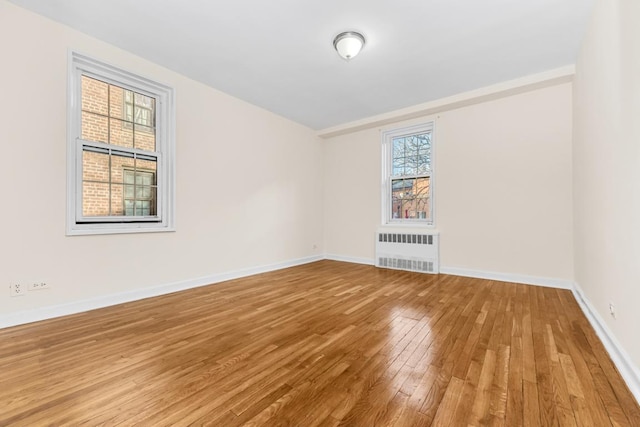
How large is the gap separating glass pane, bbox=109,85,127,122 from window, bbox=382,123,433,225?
416 centimetres

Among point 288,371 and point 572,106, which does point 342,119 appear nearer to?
point 572,106

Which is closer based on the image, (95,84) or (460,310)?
(460,310)

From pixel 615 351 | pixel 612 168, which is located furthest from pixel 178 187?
pixel 615 351

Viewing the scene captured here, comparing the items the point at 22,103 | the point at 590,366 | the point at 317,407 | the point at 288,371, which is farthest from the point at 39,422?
the point at 590,366

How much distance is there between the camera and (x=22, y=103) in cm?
248

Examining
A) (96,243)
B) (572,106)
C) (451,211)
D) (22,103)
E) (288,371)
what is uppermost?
(572,106)

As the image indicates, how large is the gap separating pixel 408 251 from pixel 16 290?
16.1 ft

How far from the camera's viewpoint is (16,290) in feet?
7.95

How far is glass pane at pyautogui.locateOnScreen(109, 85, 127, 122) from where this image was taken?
10.3 feet

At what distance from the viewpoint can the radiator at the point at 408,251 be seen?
456cm

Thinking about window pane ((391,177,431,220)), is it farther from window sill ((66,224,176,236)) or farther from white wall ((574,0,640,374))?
window sill ((66,224,176,236))

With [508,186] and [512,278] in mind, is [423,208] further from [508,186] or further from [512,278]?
[512,278]

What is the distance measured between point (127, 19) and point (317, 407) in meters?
3.62

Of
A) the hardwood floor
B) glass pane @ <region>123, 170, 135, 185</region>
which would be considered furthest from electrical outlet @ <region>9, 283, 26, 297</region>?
glass pane @ <region>123, 170, 135, 185</region>
